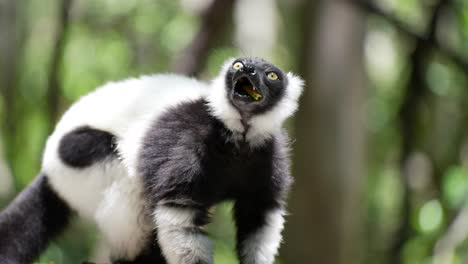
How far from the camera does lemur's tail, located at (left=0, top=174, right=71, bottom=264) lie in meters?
3.28

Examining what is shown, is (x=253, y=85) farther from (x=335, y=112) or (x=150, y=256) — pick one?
(x=335, y=112)

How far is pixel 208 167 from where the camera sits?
2.98 meters

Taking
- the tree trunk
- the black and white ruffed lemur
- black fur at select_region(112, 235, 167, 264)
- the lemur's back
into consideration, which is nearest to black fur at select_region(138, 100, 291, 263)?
the black and white ruffed lemur

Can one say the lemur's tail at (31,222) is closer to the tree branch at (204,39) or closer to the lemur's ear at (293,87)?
the lemur's ear at (293,87)

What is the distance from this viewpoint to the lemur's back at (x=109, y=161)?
3225 millimetres

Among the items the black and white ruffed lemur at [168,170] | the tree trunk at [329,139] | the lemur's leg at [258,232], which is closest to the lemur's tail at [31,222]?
the black and white ruffed lemur at [168,170]

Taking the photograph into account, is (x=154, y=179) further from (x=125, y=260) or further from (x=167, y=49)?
(x=167, y=49)

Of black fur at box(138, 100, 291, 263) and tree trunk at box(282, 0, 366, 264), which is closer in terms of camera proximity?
black fur at box(138, 100, 291, 263)

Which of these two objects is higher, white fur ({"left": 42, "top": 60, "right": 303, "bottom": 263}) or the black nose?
the black nose

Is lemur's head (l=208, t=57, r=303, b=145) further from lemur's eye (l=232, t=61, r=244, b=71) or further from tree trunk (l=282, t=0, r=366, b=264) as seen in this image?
tree trunk (l=282, t=0, r=366, b=264)

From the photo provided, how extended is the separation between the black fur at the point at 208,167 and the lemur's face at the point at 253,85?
0.53 feet

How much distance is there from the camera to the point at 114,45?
9.02 metres

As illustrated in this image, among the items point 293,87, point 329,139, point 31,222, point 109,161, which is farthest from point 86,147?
point 329,139

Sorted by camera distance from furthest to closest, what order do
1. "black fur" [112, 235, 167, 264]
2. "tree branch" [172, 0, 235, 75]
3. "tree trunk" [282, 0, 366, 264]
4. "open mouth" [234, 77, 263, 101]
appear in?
"tree trunk" [282, 0, 366, 264] → "tree branch" [172, 0, 235, 75] → "black fur" [112, 235, 167, 264] → "open mouth" [234, 77, 263, 101]
